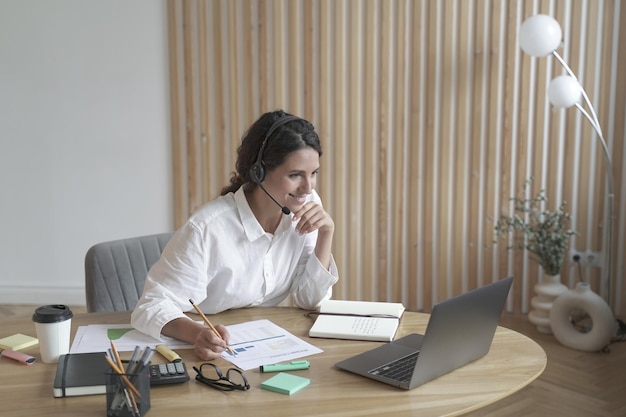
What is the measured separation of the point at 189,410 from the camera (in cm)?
135

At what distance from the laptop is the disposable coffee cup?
25.7 inches

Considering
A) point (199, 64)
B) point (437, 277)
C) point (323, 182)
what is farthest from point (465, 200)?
point (199, 64)

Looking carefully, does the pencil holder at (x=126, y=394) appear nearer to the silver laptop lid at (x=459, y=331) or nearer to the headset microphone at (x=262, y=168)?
the silver laptop lid at (x=459, y=331)

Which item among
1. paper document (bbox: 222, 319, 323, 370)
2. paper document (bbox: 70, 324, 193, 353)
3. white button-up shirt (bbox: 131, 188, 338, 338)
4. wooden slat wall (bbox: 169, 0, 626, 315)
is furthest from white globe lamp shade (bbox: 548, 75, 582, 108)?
paper document (bbox: 70, 324, 193, 353)

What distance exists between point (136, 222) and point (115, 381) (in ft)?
11.0

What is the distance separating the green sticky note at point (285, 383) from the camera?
4.72 feet

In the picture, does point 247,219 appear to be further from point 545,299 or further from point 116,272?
point 545,299

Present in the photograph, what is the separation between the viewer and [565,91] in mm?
3641

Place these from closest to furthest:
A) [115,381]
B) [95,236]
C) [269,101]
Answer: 1. [115,381]
2. [269,101]
3. [95,236]

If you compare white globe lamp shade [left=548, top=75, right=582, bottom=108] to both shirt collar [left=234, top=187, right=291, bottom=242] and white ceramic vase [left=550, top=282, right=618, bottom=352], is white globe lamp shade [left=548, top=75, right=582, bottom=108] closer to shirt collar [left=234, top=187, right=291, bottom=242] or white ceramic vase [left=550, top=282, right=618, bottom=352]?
white ceramic vase [left=550, top=282, right=618, bottom=352]

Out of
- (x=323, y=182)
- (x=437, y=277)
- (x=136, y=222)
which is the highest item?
(x=323, y=182)

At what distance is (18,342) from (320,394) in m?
0.82

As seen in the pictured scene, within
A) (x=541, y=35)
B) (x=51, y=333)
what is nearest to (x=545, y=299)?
(x=541, y=35)

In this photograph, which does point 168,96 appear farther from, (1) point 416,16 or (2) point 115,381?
(2) point 115,381
